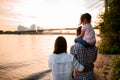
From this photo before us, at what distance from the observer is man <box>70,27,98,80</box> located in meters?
5.56

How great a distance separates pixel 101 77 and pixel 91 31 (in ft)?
15.7

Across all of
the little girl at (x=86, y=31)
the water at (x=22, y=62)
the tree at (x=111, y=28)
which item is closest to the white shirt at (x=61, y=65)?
the little girl at (x=86, y=31)

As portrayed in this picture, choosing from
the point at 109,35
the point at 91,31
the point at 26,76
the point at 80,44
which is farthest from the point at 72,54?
the point at 109,35

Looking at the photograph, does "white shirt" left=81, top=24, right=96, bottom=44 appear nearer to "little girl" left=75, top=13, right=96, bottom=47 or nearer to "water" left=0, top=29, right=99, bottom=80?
"little girl" left=75, top=13, right=96, bottom=47

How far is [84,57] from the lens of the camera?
18.3 ft

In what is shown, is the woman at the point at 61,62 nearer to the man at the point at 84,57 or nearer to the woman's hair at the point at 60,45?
the woman's hair at the point at 60,45

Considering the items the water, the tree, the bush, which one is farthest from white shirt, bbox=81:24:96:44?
the tree

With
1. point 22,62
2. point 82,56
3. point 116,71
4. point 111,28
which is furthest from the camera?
point 22,62

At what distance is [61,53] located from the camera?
5.34 m

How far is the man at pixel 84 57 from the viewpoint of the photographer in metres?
5.56

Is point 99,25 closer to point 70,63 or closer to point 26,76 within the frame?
point 26,76

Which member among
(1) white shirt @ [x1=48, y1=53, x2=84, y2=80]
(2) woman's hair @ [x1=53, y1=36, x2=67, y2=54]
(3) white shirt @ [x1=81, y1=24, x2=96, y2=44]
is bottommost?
(1) white shirt @ [x1=48, y1=53, x2=84, y2=80]

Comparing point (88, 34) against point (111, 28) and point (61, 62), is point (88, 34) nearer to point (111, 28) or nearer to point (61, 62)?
point (61, 62)

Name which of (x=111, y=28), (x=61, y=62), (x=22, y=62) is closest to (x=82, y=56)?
(x=61, y=62)
